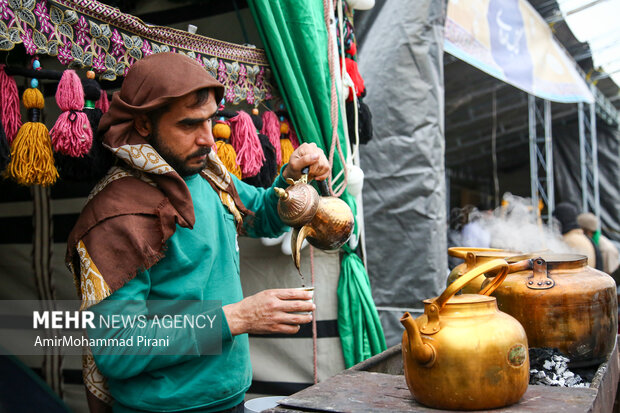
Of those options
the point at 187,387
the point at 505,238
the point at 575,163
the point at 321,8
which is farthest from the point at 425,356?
the point at 575,163

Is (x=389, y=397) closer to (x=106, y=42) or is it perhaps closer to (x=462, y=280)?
(x=462, y=280)

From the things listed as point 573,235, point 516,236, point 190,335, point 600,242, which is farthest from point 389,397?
point 600,242

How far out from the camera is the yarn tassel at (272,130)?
2.28m

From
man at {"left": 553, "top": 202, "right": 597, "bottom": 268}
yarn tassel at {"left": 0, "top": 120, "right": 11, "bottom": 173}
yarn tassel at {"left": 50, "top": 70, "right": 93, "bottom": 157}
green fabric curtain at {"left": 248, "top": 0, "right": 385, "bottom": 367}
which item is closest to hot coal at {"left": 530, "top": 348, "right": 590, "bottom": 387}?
green fabric curtain at {"left": 248, "top": 0, "right": 385, "bottom": 367}

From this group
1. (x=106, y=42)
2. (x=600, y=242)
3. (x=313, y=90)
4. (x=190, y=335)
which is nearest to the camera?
(x=190, y=335)

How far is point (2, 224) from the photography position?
2734 millimetres

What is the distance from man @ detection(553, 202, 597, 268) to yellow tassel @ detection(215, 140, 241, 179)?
460 centimetres

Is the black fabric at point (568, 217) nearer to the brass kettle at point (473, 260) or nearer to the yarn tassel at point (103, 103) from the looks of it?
the brass kettle at point (473, 260)

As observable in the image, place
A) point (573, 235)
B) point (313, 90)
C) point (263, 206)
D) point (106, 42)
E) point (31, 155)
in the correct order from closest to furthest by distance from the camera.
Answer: point (31, 155) → point (106, 42) → point (263, 206) → point (313, 90) → point (573, 235)

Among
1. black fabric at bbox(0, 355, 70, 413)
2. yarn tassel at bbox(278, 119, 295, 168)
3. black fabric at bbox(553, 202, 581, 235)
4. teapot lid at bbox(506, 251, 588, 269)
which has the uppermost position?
yarn tassel at bbox(278, 119, 295, 168)

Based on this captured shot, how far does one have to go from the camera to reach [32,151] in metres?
1.51

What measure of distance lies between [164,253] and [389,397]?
2.47 feet

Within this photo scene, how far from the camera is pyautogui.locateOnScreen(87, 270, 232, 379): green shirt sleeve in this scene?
131 centimetres

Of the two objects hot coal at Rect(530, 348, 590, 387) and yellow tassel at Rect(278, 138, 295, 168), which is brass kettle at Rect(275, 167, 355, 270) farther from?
hot coal at Rect(530, 348, 590, 387)
